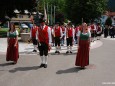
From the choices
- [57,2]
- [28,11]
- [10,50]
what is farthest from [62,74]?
[57,2]

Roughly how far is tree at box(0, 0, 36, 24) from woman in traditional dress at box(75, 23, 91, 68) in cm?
2482

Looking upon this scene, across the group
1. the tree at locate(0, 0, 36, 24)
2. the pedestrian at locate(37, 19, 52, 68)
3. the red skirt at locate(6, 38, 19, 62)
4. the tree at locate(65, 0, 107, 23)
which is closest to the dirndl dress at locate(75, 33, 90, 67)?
the pedestrian at locate(37, 19, 52, 68)

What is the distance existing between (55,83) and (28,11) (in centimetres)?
3154

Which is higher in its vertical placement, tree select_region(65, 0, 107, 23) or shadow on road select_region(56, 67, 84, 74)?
tree select_region(65, 0, 107, 23)

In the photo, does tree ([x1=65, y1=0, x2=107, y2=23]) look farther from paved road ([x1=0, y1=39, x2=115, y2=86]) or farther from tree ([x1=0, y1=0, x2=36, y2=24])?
paved road ([x1=0, y1=39, x2=115, y2=86])

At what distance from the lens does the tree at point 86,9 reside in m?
58.2

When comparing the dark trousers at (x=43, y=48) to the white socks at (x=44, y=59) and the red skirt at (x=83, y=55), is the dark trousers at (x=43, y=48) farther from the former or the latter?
the red skirt at (x=83, y=55)

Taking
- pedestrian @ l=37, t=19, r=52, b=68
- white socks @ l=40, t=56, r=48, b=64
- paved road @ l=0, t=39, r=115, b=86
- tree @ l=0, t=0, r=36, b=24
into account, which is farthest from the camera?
tree @ l=0, t=0, r=36, b=24

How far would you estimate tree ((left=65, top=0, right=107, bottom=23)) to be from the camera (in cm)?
5816

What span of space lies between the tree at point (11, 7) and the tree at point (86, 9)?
1892 cm

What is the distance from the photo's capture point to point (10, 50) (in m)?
14.4

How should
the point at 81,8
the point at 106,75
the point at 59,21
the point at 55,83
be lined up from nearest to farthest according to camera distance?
the point at 55,83, the point at 106,75, the point at 59,21, the point at 81,8

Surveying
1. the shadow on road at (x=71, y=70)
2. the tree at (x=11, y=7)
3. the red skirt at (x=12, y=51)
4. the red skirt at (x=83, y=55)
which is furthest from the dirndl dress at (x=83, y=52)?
the tree at (x=11, y=7)

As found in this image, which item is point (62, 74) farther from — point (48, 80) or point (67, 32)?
point (67, 32)
